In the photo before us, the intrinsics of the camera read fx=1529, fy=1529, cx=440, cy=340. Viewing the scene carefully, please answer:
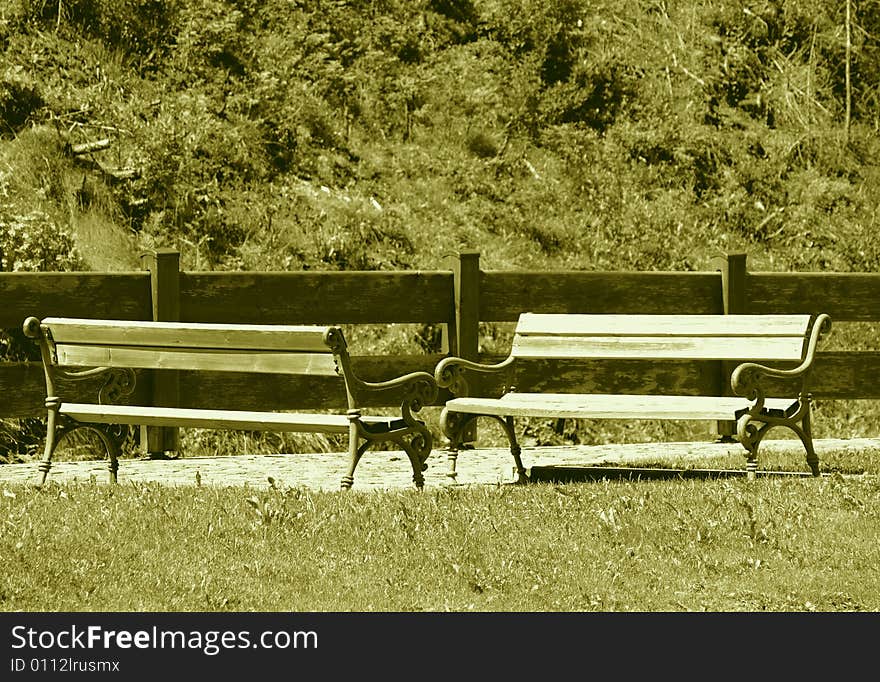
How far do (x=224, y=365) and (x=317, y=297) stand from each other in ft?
8.58

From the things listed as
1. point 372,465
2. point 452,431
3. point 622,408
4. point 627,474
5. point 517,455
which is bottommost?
point 372,465

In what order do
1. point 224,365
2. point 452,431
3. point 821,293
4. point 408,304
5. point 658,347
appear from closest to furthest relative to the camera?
point 224,365 → point 452,431 → point 658,347 → point 408,304 → point 821,293

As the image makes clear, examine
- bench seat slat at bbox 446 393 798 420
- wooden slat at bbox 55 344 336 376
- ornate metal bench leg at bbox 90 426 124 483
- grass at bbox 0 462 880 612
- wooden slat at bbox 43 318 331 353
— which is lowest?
ornate metal bench leg at bbox 90 426 124 483

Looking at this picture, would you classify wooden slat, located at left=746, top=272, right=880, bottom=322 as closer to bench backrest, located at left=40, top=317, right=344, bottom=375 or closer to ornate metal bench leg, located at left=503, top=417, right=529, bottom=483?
ornate metal bench leg, located at left=503, top=417, right=529, bottom=483

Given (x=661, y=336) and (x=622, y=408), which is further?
(x=661, y=336)

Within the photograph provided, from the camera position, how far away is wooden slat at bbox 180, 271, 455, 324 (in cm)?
1048

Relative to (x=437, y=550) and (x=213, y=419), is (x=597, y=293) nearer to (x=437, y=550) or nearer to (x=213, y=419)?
(x=213, y=419)

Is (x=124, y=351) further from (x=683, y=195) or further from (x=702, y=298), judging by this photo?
(x=683, y=195)

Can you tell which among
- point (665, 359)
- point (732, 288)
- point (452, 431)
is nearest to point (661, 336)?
point (665, 359)

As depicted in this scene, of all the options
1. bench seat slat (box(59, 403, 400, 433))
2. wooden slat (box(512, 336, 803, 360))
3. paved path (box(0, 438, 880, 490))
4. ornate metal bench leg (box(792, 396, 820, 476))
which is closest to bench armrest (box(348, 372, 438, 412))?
bench seat slat (box(59, 403, 400, 433))

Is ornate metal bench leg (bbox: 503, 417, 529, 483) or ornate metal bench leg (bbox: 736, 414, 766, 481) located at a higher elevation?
ornate metal bench leg (bbox: 736, 414, 766, 481)

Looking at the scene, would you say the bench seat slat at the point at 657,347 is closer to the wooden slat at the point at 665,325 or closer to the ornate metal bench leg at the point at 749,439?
the wooden slat at the point at 665,325

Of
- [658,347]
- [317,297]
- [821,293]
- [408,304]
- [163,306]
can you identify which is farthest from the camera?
[821,293]

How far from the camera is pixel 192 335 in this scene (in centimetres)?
824
